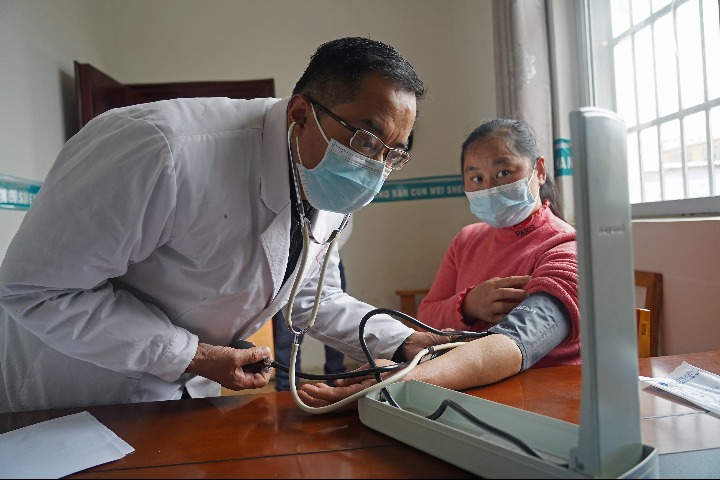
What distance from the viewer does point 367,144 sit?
3.30ft

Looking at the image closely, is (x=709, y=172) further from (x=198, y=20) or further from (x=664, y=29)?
(x=198, y=20)

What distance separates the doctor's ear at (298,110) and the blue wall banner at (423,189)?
2.71 metres

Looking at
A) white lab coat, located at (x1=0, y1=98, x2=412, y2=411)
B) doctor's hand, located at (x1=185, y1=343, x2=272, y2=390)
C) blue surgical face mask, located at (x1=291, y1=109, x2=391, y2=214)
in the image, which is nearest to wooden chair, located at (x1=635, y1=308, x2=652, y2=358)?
white lab coat, located at (x1=0, y1=98, x2=412, y2=411)

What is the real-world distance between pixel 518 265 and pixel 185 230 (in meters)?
0.91

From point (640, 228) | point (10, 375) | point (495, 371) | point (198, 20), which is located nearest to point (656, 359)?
point (495, 371)

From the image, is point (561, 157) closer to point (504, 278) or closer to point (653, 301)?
point (653, 301)

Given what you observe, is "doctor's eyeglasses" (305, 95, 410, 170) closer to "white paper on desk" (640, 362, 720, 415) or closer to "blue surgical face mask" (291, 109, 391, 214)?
"blue surgical face mask" (291, 109, 391, 214)

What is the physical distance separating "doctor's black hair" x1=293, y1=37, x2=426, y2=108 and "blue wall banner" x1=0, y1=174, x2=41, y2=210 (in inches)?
69.7

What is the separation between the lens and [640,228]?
6.03 feet

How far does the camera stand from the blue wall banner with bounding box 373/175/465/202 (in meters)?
3.77

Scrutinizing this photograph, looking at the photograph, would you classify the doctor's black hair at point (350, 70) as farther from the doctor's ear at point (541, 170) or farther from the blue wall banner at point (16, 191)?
the blue wall banner at point (16, 191)

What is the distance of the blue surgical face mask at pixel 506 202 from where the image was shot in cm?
151

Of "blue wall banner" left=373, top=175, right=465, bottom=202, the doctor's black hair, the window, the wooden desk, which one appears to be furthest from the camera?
"blue wall banner" left=373, top=175, right=465, bottom=202

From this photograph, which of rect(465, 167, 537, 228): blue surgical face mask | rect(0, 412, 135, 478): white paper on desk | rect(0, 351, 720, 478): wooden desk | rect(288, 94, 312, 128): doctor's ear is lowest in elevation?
rect(0, 351, 720, 478): wooden desk
